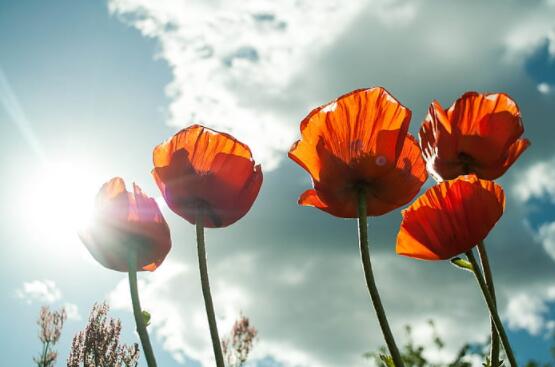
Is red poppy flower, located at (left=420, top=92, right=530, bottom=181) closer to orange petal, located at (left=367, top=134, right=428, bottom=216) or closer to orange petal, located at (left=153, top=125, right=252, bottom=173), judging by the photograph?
orange petal, located at (left=367, top=134, right=428, bottom=216)

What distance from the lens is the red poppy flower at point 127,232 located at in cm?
118

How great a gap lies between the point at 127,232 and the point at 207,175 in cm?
20

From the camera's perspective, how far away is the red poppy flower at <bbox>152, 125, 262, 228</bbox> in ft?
3.94

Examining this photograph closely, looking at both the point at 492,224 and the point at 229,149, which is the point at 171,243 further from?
the point at 492,224

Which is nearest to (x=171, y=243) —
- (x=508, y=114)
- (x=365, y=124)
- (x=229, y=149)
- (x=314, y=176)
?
(x=229, y=149)

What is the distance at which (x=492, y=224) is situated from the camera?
1.25 metres

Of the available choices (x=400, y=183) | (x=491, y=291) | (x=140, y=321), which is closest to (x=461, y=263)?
(x=491, y=291)

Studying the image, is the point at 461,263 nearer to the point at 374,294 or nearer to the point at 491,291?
the point at 491,291

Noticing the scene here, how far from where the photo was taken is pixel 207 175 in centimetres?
121

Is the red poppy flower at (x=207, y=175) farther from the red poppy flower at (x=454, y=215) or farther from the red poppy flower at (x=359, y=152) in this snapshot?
the red poppy flower at (x=454, y=215)

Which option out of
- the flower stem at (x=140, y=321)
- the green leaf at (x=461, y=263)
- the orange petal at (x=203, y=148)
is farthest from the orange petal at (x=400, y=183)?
the flower stem at (x=140, y=321)

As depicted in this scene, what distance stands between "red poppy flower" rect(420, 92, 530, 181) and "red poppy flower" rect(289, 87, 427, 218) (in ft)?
0.65

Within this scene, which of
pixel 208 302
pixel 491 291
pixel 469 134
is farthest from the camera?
pixel 469 134

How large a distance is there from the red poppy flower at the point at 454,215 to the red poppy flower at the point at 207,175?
356mm
